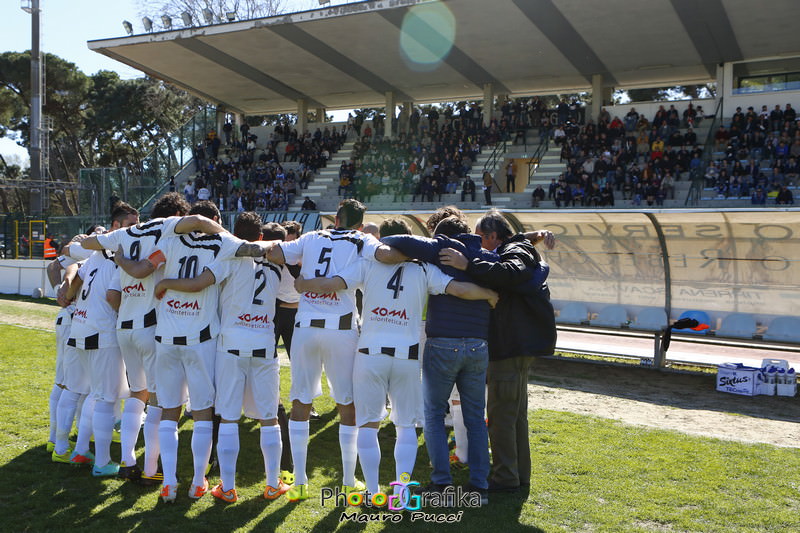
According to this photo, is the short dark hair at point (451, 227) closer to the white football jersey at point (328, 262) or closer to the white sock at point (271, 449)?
the white football jersey at point (328, 262)

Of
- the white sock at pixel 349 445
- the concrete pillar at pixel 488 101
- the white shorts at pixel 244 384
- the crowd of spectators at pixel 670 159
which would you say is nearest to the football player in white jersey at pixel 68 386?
the white shorts at pixel 244 384

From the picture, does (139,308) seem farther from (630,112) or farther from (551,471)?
(630,112)

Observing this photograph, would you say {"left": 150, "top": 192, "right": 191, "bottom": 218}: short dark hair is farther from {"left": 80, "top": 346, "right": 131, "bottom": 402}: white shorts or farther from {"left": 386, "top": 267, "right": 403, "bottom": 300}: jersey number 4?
{"left": 386, "top": 267, "right": 403, "bottom": 300}: jersey number 4

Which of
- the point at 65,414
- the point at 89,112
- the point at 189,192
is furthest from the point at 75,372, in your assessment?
the point at 89,112

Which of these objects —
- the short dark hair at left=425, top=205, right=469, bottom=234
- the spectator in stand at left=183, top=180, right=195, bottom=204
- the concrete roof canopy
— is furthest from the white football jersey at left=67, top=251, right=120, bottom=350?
the spectator in stand at left=183, top=180, right=195, bottom=204

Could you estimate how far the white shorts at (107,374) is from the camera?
5.56m

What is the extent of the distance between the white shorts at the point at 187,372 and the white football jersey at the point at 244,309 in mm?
163

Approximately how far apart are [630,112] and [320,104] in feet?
53.6

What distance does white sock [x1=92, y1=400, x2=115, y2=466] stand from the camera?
5.48m

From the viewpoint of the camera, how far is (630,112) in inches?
1025

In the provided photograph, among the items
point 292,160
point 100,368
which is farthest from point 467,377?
point 292,160

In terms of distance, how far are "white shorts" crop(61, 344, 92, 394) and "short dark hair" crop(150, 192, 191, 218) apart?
152 cm

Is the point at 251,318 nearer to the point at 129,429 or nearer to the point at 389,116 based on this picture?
the point at 129,429

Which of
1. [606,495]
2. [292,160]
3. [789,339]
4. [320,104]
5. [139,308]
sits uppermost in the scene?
[320,104]
